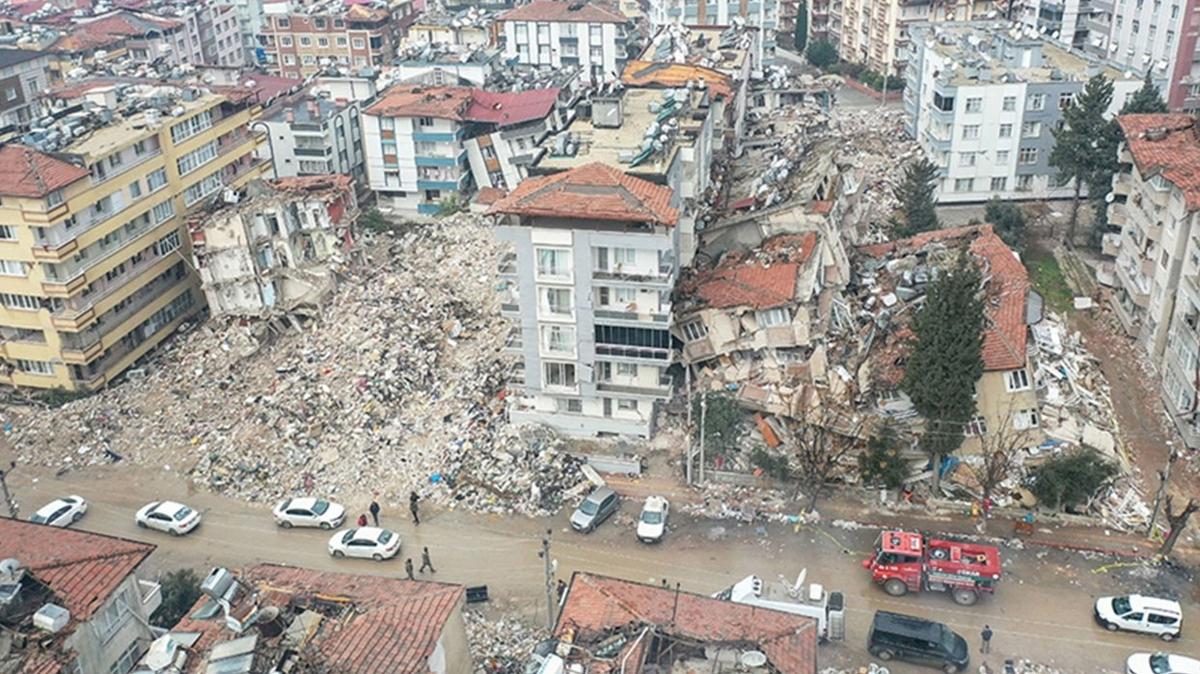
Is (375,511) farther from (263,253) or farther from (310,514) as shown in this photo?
(263,253)

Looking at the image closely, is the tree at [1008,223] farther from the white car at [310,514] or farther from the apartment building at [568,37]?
the white car at [310,514]

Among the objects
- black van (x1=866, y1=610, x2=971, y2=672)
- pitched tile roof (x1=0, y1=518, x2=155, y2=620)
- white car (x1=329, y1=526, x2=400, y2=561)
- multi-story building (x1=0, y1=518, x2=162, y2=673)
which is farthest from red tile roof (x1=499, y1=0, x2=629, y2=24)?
pitched tile roof (x1=0, y1=518, x2=155, y2=620)

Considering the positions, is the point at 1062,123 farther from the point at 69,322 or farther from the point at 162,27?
the point at 162,27

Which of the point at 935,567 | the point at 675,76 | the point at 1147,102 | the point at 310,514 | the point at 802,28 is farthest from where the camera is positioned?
the point at 802,28

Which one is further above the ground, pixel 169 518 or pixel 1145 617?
pixel 1145 617

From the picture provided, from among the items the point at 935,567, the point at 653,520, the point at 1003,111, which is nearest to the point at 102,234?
the point at 653,520

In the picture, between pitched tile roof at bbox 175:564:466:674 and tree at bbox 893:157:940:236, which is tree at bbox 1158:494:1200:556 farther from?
pitched tile roof at bbox 175:564:466:674
